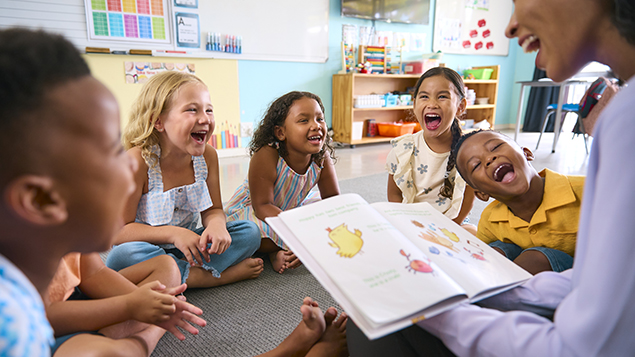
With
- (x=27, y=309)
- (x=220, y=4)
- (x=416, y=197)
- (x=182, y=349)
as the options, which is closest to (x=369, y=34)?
(x=220, y=4)

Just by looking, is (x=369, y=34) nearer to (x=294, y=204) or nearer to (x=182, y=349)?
(x=294, y=204)

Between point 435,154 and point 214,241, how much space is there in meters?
0.82

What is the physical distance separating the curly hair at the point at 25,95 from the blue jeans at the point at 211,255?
0.68 meters

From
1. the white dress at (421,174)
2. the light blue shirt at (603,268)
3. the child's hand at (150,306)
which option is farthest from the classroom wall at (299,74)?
the light blue shirt at (603,268)

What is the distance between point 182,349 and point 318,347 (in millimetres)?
313

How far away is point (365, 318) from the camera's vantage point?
1.34 feet

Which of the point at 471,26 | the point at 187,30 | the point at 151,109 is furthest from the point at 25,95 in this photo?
the point at 471,26

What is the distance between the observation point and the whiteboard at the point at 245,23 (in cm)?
242

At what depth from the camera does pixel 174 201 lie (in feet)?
3.57

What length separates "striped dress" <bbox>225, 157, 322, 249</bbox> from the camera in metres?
1.31

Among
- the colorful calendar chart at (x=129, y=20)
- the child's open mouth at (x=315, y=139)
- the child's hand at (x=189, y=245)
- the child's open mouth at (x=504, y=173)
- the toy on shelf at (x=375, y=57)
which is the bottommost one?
the child's hand at (x=189, y=245)

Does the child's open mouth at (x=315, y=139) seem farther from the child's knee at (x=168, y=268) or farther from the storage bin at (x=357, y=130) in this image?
the storage bin at (x=357, y=130)

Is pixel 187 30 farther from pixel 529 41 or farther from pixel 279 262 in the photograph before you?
pixel 529 41

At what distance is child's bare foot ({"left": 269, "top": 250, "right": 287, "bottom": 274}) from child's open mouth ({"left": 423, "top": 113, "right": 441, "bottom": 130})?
0.67 metres
